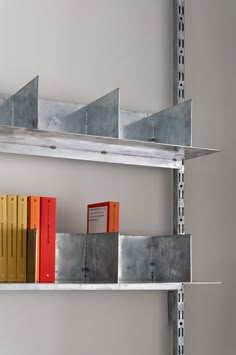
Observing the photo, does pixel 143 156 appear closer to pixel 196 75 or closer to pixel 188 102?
pixel 188 102

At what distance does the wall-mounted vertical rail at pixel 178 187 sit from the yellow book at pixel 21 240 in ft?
2.13

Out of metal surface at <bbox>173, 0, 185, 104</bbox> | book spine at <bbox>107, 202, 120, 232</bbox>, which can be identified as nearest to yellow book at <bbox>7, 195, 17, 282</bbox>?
book spine at <bbox>107, 202, 120, 232</bbox>

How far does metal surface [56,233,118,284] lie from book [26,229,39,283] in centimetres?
19

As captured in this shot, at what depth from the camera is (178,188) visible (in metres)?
2.52

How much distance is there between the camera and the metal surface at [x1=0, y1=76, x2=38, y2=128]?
2154 millimetres

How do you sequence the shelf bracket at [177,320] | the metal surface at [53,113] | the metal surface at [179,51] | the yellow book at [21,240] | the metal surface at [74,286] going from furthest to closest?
the metal surface at [179,51] → the shelf bracket at [177,320] → the metal surface at [53,113] → the yellow book at [21,240] → the metal surface at [74,286]

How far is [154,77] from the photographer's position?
2.56m

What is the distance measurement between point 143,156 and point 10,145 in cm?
49

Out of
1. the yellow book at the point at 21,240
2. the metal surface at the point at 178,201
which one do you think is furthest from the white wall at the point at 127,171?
the yellow book at the point at 21,240

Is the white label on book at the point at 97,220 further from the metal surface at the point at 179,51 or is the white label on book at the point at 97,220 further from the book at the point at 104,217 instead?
the metal surface at the point at 179,51

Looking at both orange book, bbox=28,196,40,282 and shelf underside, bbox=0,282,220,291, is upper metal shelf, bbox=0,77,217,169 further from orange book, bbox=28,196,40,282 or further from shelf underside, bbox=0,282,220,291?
shelf underside, bbox=0,282,220,291

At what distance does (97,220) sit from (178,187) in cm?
43

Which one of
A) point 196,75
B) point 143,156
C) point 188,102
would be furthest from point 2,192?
point 196,75

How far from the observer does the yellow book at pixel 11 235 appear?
204 cm
